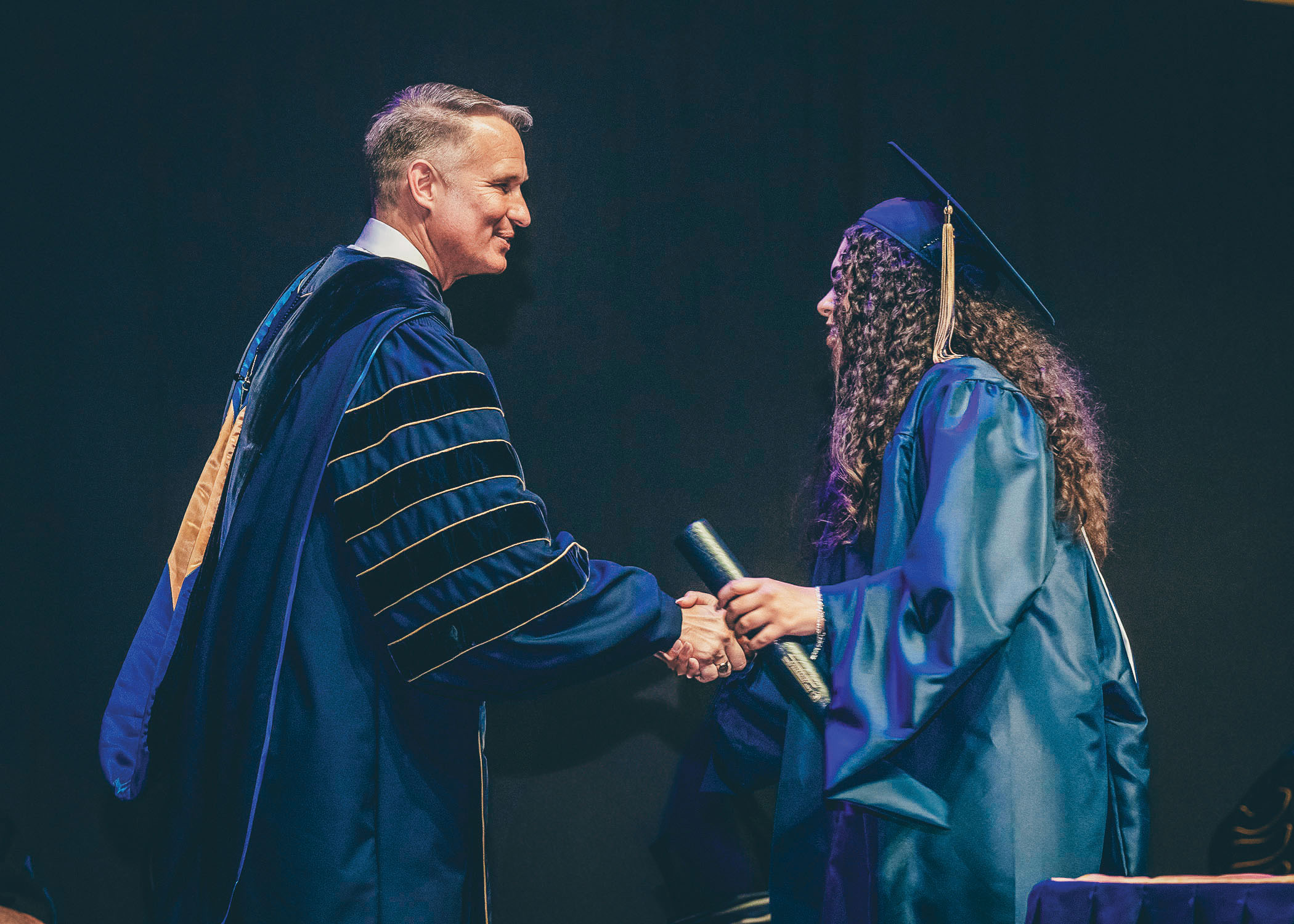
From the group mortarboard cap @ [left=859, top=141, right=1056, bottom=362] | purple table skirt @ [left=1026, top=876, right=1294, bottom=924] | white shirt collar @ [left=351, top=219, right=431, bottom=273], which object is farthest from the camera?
white shirt collar @ [left=351, top=219, right=431, bottom=273]

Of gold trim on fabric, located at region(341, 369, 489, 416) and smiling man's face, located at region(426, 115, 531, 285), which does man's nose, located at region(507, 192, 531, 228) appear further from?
gold trim on fabric, located at region(341, 369, 489, 416)

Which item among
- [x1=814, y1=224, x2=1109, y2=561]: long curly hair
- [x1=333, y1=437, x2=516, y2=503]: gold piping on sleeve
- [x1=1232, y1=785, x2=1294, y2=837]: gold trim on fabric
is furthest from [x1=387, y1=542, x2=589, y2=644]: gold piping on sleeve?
[x1=1232, y1=785, x2=1294, y2=837]: gold trim on fabric

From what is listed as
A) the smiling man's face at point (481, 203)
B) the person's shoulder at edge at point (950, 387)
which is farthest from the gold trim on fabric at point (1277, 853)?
the smiling man's face at point (481, 203)

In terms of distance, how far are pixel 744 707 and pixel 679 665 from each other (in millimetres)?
165

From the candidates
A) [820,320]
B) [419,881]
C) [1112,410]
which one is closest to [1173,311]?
[1112,410]

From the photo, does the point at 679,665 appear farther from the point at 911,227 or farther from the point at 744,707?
the point at 911,227

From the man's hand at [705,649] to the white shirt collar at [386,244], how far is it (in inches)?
36.7

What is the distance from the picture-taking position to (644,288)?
2.29 metres

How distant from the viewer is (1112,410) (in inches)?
98.6

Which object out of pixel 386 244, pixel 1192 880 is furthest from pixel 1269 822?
pixel 386 244

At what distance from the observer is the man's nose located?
6.64 ft

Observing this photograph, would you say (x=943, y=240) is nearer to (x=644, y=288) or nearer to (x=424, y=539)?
(x=644, y=288)

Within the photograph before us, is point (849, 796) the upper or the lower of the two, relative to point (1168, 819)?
upper

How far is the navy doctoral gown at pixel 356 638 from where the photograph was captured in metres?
1.60
